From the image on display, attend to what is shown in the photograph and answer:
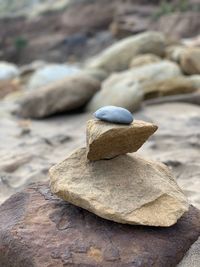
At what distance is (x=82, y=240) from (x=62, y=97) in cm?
390

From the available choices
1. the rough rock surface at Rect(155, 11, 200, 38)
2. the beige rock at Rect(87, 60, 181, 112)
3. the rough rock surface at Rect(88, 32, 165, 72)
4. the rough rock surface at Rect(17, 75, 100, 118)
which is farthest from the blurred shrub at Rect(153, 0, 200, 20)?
the rough rock surface at Rect(17, 75, 100, 118)

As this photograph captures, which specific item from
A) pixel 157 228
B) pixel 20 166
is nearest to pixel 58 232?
pixel 157 228

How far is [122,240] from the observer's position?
1911mm

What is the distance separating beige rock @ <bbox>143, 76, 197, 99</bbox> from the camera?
615 centimetres

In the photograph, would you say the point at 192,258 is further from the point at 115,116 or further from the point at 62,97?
the point at 62,97

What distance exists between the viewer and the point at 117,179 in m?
2.11

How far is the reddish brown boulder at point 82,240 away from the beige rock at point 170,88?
4100mm

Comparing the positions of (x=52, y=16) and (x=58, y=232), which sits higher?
(x=58, y=232)

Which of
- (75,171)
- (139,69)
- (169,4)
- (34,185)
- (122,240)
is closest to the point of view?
(122,240)

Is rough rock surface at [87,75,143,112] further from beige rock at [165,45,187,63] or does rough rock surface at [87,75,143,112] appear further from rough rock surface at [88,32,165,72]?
rough rock surface at [88,32,165,72]

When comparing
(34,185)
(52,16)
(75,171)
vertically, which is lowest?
(52,16)

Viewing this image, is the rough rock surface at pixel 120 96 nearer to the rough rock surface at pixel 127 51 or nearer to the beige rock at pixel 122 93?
the beige rock at pixel 122 93

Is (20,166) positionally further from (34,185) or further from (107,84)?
(107,84)

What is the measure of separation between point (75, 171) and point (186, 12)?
18.0m
